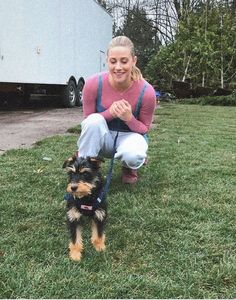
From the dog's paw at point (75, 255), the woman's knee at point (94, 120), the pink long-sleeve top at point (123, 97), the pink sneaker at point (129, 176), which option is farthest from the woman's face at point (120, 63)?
the dog's paw at point (75, 255)

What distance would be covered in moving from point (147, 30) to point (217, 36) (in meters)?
13.8

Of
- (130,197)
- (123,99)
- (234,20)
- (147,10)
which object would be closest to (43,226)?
(130,197)

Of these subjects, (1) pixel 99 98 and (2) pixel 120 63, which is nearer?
(2) pixel 120 63

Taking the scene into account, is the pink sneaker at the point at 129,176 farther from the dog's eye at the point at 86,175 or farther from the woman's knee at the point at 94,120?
the dog's eye at the point at 86,175

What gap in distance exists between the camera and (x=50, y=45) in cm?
1267

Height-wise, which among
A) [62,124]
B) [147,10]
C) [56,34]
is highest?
[147,10]

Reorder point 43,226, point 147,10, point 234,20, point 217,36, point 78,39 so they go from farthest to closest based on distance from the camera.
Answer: point 147,10 → point 234,20 → point 217,36 → point 78,39 → point 43,226

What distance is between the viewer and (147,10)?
31.7 meters

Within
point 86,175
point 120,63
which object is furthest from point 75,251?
point 120,63

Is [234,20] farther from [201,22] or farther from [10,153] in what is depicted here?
[10,153]

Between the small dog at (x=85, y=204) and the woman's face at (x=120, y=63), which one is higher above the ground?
the woman's face at (x=120, y=63)

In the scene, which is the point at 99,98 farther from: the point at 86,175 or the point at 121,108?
the point at 86,175

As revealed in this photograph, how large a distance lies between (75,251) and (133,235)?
503 mm

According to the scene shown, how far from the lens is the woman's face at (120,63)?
3553 mm
